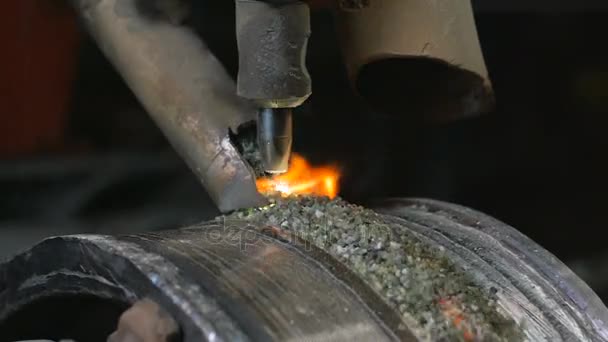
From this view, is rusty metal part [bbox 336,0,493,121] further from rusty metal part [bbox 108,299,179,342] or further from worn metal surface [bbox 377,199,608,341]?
rusty metal part [bbox 108,299,179,342]

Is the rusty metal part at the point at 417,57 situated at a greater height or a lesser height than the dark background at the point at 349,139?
greater

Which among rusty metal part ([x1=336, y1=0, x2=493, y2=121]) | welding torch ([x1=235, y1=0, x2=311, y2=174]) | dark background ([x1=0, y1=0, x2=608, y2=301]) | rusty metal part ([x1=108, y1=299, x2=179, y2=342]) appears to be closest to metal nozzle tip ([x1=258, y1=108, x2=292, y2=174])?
welding torch ([x1=235, y1=0, x2=311, y2=174])

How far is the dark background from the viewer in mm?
1791

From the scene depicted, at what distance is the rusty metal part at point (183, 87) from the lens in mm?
983

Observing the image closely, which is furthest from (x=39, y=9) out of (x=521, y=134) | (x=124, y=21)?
(x=521, y=134)

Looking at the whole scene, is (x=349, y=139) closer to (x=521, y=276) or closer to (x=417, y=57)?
(x=417, y=57)

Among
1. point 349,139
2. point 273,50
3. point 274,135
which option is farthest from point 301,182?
point 349,139

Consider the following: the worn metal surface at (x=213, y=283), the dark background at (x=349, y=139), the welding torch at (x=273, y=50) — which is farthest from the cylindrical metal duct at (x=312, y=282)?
the dark background at (x=349, y=139)

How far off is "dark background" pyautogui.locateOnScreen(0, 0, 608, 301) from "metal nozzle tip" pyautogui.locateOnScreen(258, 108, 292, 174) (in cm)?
73

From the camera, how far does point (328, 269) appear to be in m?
0.79

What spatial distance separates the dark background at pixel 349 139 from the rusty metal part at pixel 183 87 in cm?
71

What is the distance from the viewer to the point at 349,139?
2127 millimetres

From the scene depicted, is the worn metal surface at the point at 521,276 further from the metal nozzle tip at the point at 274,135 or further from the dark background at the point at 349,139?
A: the dark background at the point at 349,139

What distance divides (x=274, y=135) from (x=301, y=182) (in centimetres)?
12
